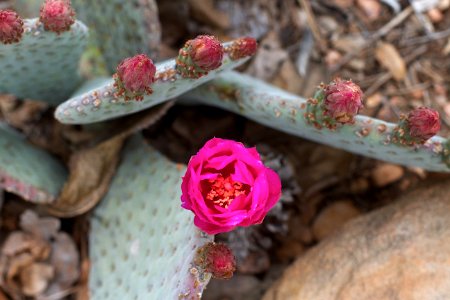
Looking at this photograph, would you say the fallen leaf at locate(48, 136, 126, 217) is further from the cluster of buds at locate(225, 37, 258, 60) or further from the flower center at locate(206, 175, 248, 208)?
the flower center at locate(206, 175, 248, 208)

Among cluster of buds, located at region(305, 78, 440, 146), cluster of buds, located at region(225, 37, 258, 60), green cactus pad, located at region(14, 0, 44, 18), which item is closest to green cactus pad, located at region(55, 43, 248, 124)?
cluster of buds, located at region(225, 37, 258, 60)

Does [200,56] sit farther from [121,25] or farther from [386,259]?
[386,259]

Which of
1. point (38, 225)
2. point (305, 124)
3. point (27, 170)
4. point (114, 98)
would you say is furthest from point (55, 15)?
point (38, 225)

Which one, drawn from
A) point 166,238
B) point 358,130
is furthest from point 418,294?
point 166,238

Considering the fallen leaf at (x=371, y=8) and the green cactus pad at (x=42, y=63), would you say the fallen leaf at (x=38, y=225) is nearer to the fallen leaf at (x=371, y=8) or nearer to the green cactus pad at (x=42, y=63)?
the green cactus pad at (x=42, y=63)

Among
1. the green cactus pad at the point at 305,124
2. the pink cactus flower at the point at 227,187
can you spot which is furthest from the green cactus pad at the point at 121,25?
the pink cactus flower at the point at 227,187

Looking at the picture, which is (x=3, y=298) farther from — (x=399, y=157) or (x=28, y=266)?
(x=399, y=157)

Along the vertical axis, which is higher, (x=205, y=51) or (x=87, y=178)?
(x=205, y=51)
